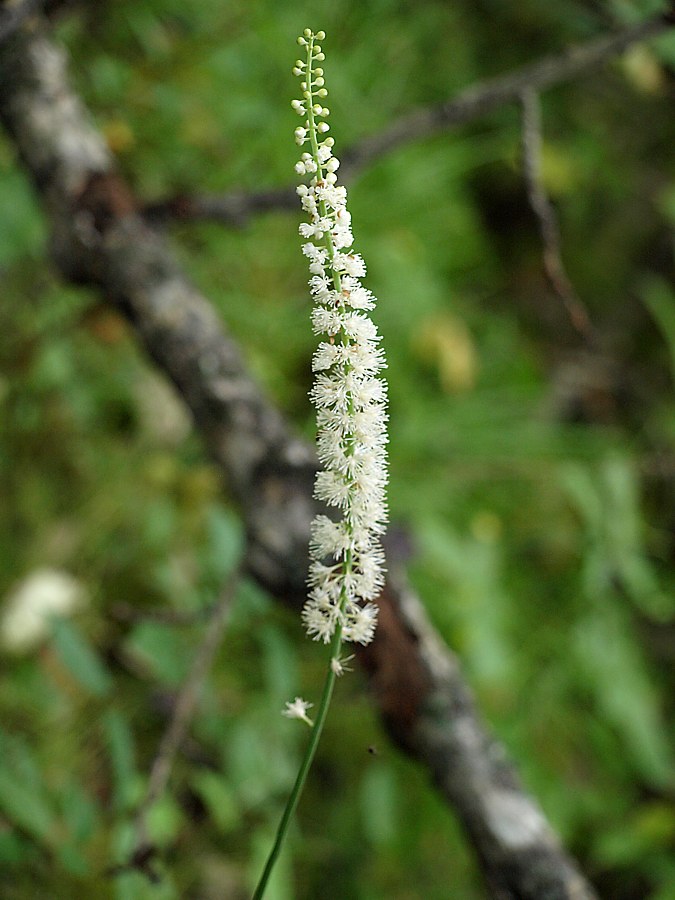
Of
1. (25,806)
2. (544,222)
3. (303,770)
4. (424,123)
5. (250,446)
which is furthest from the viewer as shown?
(424,123)

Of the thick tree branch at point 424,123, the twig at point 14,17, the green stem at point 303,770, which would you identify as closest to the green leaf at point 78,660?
the green stem at point 303,770

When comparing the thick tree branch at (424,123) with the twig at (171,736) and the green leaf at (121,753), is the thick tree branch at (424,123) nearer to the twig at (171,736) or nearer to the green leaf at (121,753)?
the twig at (171,736)

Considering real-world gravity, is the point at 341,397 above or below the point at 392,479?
below

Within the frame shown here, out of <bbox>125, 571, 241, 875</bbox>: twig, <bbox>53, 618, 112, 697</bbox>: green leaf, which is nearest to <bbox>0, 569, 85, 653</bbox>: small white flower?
<bbox>53, 618, 112, 697</bbox>: green leaf

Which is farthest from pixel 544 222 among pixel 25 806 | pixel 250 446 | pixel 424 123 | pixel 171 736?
pixel 25 806

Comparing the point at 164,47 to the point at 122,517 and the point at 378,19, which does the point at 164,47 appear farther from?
the point at 122,517

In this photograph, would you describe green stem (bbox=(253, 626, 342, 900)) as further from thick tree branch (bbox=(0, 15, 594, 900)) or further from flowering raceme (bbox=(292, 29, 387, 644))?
thick tree branch (bbox=(0, 15, 594, 900))

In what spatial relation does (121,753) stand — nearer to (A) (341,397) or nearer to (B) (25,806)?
(B) (25,806)

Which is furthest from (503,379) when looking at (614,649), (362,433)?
(362,433)
